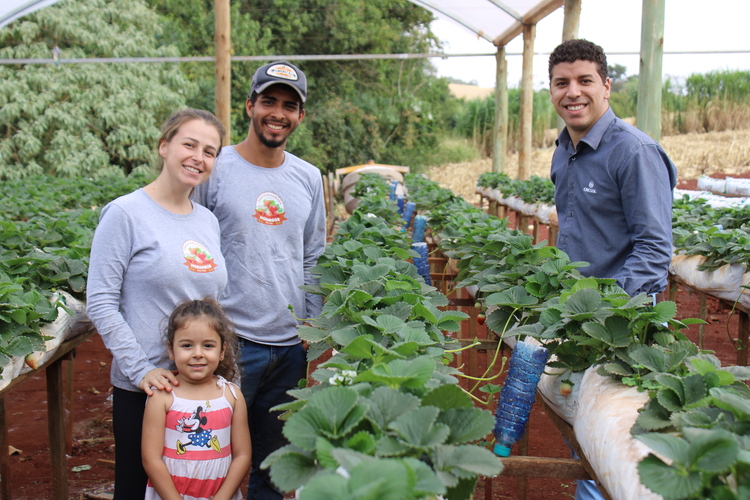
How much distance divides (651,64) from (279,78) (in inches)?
156

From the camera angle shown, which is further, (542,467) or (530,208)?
(530,208)

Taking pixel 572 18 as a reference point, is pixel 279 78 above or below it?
below

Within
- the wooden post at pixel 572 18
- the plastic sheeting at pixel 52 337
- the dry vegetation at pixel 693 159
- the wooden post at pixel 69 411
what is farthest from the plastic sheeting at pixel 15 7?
the dry vegetation at pixel 693 159

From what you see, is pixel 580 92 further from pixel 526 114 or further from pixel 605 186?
pixel 526 114

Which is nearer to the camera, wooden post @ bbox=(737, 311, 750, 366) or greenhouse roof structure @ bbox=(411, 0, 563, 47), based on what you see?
wooden post @ bbox=(737, 311, 750, 366)

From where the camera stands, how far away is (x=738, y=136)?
1809 centimetres

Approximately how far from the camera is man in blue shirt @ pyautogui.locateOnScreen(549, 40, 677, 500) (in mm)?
2221

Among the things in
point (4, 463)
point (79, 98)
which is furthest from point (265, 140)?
point (79, 98)

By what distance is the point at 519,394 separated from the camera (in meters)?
1.72

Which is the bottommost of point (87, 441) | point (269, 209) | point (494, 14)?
point (87, 441)

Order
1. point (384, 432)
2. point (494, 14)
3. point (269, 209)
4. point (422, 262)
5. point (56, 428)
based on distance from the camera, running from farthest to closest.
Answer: point (494, 14), point (422, 262), point (56, 428), point (269, 209), point (384, 432)

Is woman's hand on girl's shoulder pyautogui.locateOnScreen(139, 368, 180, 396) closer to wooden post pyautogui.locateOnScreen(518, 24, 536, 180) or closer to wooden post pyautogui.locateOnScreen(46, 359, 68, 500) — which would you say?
wooden post pyautogui.locateOnScreen(46, 359, 68, 500)

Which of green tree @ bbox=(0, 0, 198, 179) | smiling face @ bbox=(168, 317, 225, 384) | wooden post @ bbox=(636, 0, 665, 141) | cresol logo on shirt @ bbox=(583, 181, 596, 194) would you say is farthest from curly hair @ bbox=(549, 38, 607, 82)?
green tree @ bbox=(0, 0, 198, 179)

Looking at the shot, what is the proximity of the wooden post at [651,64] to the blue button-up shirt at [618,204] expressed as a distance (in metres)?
3.12
